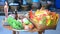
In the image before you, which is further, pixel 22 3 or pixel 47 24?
pixel 22 3

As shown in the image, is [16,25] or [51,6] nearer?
[16,25]

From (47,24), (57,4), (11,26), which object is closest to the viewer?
(47,24)

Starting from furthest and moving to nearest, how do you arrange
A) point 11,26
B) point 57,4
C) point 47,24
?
point 57,4
point 11,26
point 47,24

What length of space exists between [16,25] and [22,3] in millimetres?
2730

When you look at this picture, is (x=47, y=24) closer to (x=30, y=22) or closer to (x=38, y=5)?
(x=30, y=22)

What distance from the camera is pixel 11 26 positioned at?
1820mm

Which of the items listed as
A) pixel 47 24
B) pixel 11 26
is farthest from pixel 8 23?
pixel 47 24

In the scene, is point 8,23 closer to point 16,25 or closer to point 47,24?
point 16,25

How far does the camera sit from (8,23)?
188 centimetres

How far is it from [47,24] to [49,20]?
0.05m

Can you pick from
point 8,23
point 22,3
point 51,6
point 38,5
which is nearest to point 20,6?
point 22,3

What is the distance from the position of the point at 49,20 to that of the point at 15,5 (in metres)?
2.77

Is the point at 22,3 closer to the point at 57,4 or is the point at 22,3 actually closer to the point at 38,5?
the point at 38,5

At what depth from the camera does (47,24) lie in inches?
67.3
